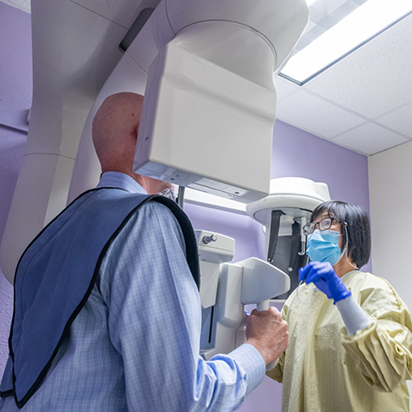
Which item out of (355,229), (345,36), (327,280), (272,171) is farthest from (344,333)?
(345,36)

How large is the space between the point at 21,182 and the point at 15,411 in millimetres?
793

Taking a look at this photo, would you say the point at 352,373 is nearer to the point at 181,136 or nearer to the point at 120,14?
the point at 181,136

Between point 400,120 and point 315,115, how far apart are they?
59 centimetres

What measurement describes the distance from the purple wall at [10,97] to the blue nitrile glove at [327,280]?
116cm

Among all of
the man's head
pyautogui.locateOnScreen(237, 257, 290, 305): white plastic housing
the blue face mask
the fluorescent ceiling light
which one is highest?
the fluorescent ceiling light

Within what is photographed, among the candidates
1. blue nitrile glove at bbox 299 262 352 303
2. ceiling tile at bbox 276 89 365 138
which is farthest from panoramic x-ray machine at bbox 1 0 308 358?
ceiling tile at bbox 276 89 365 138

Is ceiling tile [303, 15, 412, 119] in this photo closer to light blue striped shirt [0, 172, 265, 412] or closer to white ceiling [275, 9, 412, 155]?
white ceiling [275, 9, 412, 155]

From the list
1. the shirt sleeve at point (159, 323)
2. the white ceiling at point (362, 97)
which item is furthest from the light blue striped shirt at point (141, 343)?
the white ceiling at point (362, 97)

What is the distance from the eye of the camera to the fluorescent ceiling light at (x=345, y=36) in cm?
157

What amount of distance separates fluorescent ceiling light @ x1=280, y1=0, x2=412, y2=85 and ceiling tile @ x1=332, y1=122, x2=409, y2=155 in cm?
76

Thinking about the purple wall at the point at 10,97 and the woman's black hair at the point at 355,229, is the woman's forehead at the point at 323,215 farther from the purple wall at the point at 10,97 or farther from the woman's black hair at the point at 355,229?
the purple wall at the point at 10,97

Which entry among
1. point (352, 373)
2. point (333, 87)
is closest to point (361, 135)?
point (333, 87)

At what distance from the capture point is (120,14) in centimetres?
91

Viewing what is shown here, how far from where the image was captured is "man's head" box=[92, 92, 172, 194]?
2.73ft
